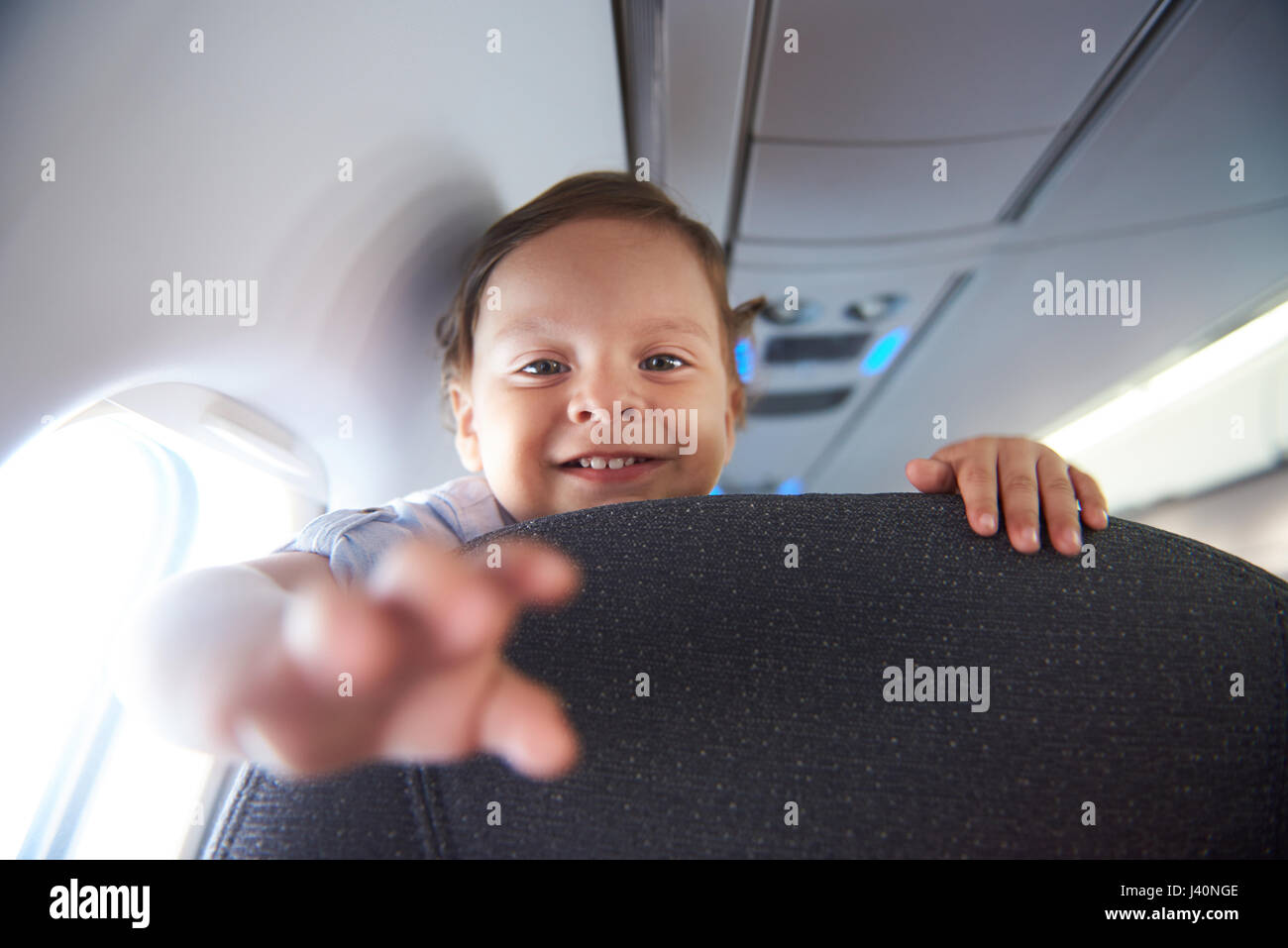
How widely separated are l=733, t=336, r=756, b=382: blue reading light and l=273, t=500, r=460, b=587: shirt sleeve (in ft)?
6.64

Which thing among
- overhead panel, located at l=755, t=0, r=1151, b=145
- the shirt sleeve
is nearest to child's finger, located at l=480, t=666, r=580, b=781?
the shirt sleeve

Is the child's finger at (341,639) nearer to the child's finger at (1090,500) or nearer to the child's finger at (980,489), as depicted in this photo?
the child's finger at (980,489)

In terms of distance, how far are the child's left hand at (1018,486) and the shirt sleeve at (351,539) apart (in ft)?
1.91

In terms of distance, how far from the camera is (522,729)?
479 millimetres

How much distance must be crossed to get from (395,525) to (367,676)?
0.43m

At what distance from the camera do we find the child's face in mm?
1166

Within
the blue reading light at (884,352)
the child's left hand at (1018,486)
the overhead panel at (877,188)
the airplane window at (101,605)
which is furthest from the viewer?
the blue reading light at (884,352)

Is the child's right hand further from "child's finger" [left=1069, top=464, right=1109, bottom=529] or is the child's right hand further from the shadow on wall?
the shadow on wall

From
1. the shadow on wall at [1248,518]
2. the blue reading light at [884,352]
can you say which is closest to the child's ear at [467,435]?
the blue reading light at [884,352]

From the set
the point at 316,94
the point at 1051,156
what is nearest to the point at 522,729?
the point at 316,94

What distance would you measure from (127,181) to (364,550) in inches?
17.4

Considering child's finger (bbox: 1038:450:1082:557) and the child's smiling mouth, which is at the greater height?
the child's smiling mouth

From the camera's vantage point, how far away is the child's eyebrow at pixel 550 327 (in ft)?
3.89

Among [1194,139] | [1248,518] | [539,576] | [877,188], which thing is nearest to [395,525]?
[539,576]
